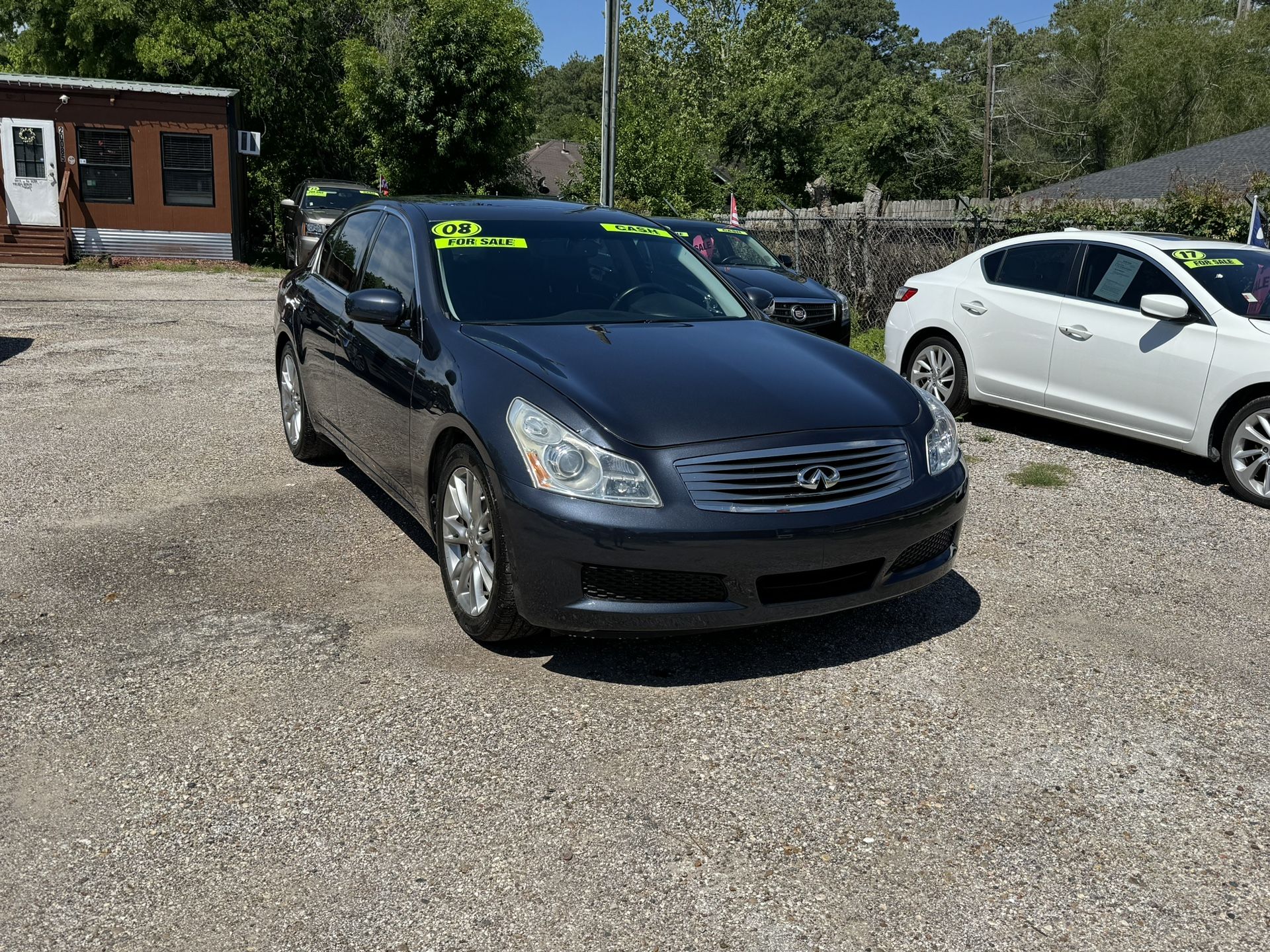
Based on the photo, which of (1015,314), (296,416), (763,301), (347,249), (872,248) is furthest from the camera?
(872,248)

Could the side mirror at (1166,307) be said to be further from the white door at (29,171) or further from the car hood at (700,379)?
the white door at (29,171)

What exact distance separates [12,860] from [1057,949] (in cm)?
266

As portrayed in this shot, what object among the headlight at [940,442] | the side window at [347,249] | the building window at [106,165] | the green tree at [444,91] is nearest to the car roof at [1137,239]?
the headlight at [940,442]

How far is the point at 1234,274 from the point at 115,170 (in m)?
22.5

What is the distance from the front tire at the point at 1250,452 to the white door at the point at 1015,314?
4.62 feet

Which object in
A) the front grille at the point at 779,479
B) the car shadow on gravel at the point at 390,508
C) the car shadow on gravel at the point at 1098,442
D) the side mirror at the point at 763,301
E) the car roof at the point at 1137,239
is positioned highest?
the car roof at the point at 1137,239

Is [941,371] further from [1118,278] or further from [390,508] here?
[390,508]

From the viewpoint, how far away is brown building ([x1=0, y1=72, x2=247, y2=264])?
75.6 ft

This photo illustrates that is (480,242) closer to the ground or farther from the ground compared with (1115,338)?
farther from the ground

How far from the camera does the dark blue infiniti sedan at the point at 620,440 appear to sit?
3.85 meters

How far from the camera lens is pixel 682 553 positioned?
3783 millimetres

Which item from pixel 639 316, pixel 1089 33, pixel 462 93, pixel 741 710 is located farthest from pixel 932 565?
pixel 1089 33

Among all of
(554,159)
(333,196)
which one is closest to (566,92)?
(554,159)

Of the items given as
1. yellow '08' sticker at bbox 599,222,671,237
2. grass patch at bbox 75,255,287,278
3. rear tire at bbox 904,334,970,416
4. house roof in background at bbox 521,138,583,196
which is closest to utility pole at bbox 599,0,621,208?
rear tire at bbox 904,334,970,416
